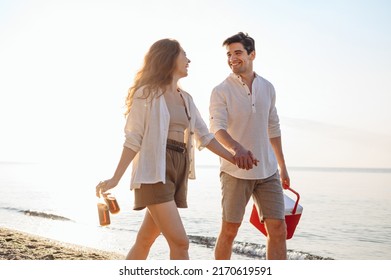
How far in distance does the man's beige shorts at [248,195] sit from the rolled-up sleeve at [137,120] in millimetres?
1110

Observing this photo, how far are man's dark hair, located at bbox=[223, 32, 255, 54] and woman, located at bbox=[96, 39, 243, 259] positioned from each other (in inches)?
33.5

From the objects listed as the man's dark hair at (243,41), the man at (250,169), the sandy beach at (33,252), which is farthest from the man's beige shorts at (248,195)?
the sandy beach at (33,252)

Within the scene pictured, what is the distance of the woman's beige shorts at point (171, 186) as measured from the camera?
11.6 ft

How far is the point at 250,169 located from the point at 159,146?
3.31 ft

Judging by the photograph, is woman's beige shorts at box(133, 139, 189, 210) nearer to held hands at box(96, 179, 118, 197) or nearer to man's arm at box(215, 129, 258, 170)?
A: held hands at box(96, 179, 118, 197)

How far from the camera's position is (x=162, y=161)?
3.56 meters

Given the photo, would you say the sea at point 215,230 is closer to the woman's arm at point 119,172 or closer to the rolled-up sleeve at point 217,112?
the rolled-up sleeve at point 217,112

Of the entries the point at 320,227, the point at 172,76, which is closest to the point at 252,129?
the point at 172,76

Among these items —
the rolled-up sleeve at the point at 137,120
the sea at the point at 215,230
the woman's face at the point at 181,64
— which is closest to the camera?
the rolled-up sleeve at the point at 137,120

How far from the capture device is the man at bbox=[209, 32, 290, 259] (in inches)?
172
